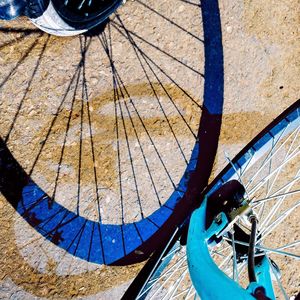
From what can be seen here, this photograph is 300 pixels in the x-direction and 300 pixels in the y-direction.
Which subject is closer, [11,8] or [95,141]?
[11,8]

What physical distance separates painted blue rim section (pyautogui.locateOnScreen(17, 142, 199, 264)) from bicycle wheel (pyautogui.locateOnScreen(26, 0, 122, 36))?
37.0 inches

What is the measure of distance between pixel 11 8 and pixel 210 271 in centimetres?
151

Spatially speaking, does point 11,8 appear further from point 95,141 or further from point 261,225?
point 261,225

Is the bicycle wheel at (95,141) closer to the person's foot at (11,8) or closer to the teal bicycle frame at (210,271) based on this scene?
the person's foot at (11,8)

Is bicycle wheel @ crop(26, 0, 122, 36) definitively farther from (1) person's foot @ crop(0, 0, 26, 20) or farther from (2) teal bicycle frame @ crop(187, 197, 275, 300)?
(2) teal bicycle frame @ crop(187, 197, 275, 300)

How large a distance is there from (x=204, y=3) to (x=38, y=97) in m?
1.22

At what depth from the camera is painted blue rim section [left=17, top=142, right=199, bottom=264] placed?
3.10 meters

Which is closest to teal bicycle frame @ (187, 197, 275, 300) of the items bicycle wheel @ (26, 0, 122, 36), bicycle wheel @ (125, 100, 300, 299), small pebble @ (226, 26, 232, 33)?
bicycle wheel @ (125, 100, 300, 299)

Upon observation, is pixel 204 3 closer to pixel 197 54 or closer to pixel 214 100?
pixel 197 54

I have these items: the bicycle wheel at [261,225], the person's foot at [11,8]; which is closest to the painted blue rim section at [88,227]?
the bicycle wheel at [261,225]

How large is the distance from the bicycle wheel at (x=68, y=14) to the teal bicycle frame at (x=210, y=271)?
4.00 feet

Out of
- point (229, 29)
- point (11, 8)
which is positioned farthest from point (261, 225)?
point (11, 8)

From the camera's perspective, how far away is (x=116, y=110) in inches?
125

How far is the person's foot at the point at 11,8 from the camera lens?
2.39 metres
